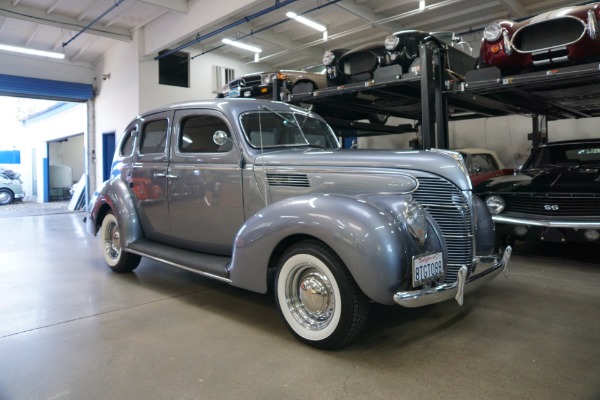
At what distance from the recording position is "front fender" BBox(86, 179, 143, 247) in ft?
13.8

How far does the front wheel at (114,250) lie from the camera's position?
451 centimetres

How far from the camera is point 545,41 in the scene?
4.55 meters

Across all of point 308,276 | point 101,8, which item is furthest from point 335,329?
point 101,8

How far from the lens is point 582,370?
7.66 ft

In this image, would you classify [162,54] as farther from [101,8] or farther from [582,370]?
[582,370]

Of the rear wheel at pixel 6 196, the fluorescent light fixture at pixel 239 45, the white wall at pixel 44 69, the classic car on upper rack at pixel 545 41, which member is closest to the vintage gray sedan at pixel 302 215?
the classic car on upper rack at pixel 545 41

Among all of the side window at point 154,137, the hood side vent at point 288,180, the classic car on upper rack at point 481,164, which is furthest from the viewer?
the classic car on upper rack at point 481,164

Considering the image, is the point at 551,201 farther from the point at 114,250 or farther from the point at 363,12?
the point at 363,12

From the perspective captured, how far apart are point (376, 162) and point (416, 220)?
57 cm

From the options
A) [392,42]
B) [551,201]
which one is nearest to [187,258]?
[392,42]

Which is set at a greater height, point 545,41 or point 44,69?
point 44,69

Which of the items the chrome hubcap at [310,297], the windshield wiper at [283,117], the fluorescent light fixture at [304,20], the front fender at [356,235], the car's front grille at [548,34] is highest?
the fluorescent light fixture at [304,20]

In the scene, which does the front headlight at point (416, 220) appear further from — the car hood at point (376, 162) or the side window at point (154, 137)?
the side window at point (154, 137)

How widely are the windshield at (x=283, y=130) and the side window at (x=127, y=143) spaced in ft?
5.48
